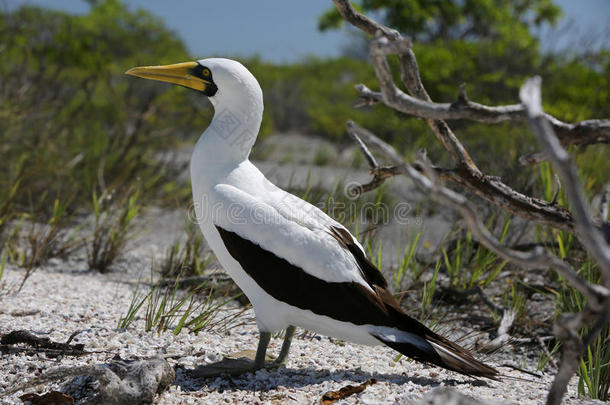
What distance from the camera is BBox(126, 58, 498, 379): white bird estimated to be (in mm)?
2604

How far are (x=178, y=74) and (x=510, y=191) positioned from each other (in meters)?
1.85

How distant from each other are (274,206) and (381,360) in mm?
1041

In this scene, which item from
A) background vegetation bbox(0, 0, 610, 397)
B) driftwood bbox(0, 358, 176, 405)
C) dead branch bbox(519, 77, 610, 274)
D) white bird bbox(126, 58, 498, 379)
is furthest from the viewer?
background vegetation bbox(0, 0, 610, 397)

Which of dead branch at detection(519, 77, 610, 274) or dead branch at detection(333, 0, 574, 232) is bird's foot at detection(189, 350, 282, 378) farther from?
dead branch at detection(519, 77, 610, 274)

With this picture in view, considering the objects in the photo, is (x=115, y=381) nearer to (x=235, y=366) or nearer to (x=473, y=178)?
(x=235, y=366)

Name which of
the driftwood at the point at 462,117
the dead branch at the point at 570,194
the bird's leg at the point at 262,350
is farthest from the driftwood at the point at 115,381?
the dead branch at the point at 570,194

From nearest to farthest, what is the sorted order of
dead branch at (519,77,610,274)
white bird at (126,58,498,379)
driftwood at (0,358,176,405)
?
dead branch at (519,77,610,274) → driftwood at (0,358,176,405) → white bird at (126,58,498,379)

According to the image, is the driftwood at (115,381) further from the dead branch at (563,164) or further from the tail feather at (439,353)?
the dead branch at (563,164)

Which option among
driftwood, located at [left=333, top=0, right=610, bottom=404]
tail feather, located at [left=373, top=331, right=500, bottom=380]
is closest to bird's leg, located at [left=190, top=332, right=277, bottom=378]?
tail feather, located at [left=373, top=331, right=500, bottom=380]

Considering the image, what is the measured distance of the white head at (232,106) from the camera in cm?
293

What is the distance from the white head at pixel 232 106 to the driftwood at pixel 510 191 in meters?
0.68

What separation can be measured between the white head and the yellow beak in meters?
0.03

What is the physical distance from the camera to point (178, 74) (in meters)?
3.13

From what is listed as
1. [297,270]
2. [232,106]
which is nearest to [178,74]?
[232,106]
